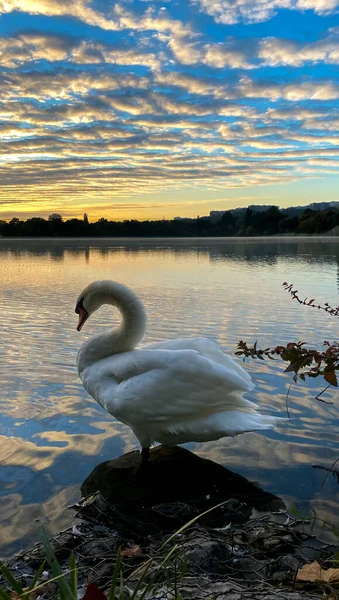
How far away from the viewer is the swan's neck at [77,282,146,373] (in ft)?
Answer: 19.4

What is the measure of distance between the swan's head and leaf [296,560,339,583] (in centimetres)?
392

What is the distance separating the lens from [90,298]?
6512mm

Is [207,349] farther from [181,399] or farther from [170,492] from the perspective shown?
[170,492]

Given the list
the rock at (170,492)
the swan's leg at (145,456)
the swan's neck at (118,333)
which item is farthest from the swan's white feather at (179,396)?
the swan's neck at (118,333)

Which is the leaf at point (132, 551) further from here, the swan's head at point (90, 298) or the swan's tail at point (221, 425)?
the swan's head at point (90, 298)

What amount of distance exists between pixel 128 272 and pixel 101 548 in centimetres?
2120

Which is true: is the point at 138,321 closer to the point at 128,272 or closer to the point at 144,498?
the point at 144,498

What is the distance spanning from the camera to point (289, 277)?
21.1 meters

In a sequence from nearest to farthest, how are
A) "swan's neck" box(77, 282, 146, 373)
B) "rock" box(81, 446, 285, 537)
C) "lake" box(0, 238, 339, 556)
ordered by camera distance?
1. "rock" box(81, 446, 285, 537)
2. "lake" box(0, 238, 339, 556)
3. "swan's neck" box(77, 282, 146, 373)

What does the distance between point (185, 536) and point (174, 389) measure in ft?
4.78

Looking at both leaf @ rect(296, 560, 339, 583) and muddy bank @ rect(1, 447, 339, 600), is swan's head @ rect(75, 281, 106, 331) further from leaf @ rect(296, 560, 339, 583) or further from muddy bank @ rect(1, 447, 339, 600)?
leaf @ rect(296, 560, 339, 583)

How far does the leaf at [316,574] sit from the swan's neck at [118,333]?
330 centimetres

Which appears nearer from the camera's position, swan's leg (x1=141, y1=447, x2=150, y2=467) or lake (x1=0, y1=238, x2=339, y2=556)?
lake (x1=0, y1=238, x2=339, y2=556)

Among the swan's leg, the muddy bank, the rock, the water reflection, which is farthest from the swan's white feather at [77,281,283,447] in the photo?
the water reflection
